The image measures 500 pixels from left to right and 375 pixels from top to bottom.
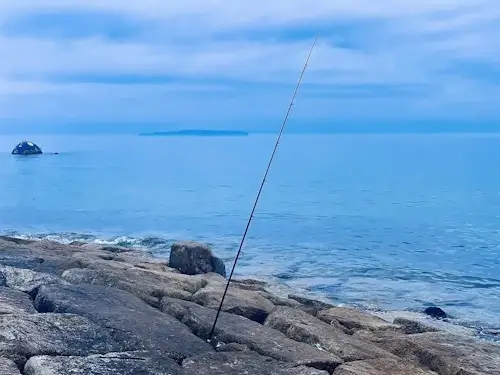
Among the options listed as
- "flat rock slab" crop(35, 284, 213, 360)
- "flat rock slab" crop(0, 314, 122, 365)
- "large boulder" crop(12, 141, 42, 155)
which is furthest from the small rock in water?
"large boulder" crop(12, 141, 42, 155)

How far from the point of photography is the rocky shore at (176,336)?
6242mm

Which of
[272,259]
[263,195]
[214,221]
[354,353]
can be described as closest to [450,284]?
[272,259]

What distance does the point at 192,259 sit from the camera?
15070 millimetres

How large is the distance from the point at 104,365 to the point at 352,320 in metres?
5.69

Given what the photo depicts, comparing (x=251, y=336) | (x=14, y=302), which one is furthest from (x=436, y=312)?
(x=14, y=302)

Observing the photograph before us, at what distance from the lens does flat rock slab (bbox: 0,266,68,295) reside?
879cm

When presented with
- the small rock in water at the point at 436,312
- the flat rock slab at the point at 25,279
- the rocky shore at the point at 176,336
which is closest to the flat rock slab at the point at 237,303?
the rocky shore at the point at 176,336

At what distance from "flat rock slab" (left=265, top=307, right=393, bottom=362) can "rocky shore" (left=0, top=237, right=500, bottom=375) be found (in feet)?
0.05

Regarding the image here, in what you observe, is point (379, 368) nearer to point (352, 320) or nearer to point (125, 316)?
point (125, 316)

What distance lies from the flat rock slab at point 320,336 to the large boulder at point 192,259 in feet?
20.0

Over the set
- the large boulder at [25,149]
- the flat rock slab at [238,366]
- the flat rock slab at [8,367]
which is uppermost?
the large boulder at [25,149]

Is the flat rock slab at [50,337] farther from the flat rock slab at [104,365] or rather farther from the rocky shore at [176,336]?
the flat rock slab at [104,365]

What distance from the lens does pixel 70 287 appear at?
8.52m

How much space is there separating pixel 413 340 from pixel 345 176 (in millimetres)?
66739
